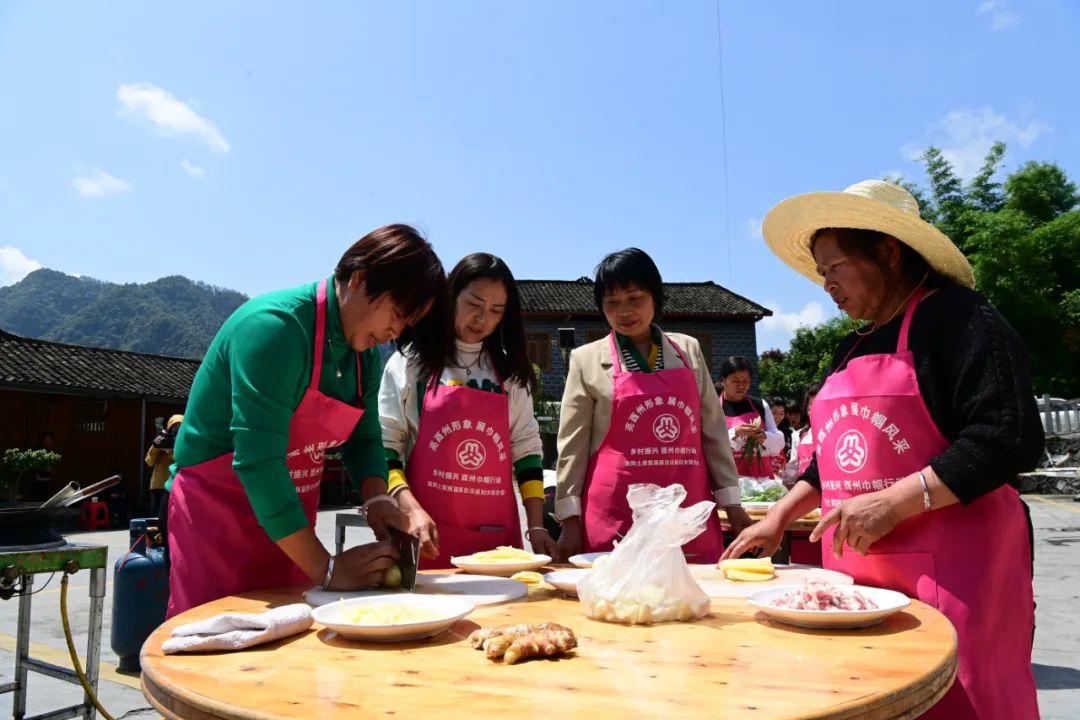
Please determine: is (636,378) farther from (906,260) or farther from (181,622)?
(181,622)

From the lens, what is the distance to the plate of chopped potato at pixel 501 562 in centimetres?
213

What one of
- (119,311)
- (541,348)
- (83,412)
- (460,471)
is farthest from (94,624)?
(119,311)

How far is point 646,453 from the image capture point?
2.77 m

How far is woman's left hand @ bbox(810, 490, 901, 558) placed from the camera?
167 centimetres

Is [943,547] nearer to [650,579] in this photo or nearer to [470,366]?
[650,579]

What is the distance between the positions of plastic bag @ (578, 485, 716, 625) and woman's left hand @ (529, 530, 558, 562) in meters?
1.02

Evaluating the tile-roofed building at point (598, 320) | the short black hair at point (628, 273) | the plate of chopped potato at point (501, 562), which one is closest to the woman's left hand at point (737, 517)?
the short black hair at point (628, 273)

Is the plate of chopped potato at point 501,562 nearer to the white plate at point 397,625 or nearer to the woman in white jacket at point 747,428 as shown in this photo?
the white plate at point 397,625

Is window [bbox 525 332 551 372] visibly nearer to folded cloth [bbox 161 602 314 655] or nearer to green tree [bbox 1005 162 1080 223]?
green tree [bbox 1005 162 1080 223]

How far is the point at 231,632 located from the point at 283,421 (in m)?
0.54

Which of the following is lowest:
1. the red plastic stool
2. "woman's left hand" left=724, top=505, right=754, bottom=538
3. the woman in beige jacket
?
the red plastic stool

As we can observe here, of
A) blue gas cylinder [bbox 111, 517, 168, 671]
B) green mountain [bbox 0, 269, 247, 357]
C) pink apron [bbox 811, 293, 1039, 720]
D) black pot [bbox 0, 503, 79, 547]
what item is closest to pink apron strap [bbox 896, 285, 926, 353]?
pink apron [bbox 811, 293, 1039, 720]

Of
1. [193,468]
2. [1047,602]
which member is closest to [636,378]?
[193,468]

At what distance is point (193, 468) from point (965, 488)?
1.86m
